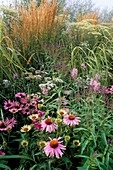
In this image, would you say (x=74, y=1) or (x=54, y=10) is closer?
(x=54, y=10)

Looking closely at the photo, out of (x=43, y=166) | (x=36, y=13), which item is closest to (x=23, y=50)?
(x=36, y=13)

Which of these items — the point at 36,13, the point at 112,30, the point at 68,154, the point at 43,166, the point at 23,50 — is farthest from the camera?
the point at 112,30

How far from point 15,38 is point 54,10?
975 millimetres

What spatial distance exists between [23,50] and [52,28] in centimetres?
108

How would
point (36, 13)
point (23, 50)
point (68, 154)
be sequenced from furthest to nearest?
1. point (36, 13)
2. point (23, 50)
3. point (68, 154)

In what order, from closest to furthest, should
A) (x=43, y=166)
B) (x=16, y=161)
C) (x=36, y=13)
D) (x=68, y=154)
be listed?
(x=43, y=166) < (x=68, y=154) < (x=16, y=161) < (x=36, y=13)

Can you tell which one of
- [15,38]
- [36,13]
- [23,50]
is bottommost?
[23,50]

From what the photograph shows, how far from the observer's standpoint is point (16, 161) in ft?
4.58

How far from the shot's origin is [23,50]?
2.59 metres

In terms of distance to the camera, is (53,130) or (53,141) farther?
(53,130)

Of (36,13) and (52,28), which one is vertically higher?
(36,13)

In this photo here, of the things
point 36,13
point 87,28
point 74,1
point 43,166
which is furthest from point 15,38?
point 74,1

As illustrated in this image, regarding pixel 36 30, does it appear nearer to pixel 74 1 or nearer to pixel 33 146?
pixel 33 146

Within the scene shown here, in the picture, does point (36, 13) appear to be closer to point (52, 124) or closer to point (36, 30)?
point (36, 30)
